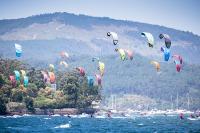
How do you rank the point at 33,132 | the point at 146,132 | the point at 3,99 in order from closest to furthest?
1. the point at 33,132
2. the point at 146,132
3. the point at 3,99

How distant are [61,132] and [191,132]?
2691 cm

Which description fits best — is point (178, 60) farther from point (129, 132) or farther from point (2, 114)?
point (2, 114)

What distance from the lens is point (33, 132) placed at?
11181 centimetres

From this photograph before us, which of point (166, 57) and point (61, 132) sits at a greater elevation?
point (166, 57)

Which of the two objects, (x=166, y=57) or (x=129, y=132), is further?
(x=129, y=132)

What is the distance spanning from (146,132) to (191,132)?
932 centimetres

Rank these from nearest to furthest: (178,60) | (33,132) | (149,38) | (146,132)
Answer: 1. (149,38)
2. (178,60)
3. (33,132)
4. (146,132)

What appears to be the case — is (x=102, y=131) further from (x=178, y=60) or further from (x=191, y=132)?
(x=178, y=60)

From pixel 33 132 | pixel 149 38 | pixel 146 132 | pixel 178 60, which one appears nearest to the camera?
pixel 149 38

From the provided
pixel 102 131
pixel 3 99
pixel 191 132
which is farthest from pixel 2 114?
pixel 191 132

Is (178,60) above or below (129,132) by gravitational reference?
above

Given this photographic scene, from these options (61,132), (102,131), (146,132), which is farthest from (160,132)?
(61,132)

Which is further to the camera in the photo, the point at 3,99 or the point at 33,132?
the point at 3,99

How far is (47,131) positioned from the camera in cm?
11738
